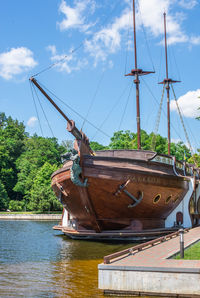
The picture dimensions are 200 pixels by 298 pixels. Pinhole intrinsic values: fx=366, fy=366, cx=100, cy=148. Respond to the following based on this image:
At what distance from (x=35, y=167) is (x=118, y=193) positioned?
44.5 metres

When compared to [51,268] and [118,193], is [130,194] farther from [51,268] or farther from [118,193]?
[51,268]

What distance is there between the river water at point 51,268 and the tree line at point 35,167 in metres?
24.1

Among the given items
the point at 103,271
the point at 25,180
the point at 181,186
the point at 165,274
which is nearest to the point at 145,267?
the point at 165,274

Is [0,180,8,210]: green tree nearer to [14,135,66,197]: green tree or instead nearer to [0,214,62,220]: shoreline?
[14,135,66,197]: green tree

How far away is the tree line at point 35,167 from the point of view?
145ft

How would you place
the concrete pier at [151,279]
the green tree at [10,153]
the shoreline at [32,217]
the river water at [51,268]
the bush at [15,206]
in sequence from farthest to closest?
the green tree at [10,153], the bush at [15,206], the shoreline at [32,217], the river water at [51,268], the concrete pier at [151,279]

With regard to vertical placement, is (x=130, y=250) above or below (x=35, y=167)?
below

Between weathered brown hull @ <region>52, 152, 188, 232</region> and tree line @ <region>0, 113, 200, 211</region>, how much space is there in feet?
67.8

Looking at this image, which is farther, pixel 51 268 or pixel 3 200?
pixel 3 200

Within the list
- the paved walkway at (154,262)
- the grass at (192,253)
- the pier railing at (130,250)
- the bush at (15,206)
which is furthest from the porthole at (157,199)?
the bush at (15,206)

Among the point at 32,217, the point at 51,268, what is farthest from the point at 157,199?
the point at 32,217

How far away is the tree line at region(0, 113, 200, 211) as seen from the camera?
44.2 metres

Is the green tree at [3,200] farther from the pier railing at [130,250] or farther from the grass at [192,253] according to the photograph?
Answer: the grass at [192,253]

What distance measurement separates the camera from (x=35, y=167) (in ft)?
193
